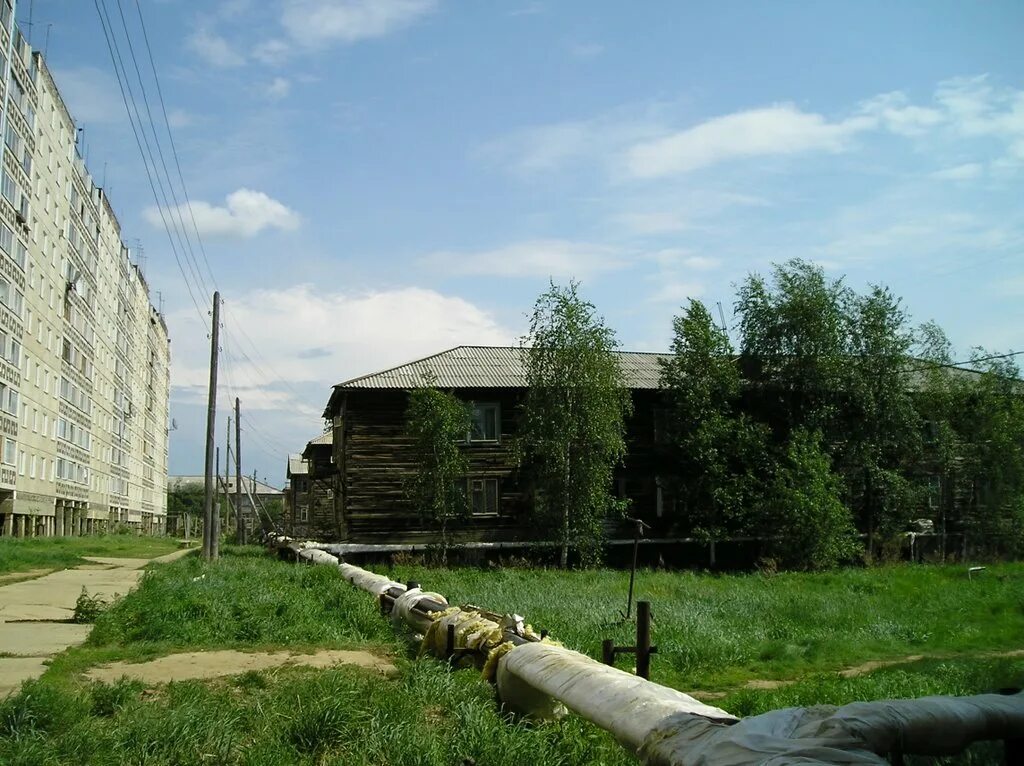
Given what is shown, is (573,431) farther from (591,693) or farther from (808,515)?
(591,693)

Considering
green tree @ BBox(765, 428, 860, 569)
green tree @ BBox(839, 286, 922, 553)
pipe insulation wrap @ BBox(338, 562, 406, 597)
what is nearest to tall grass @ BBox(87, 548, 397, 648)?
pipe insulation wrap @ BBox(338, 562, 406, 597)

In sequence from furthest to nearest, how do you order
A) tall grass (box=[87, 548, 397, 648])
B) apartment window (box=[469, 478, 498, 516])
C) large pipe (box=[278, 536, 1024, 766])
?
apartment window (box=[469, 478, 498, 516])
tall grass (box=[87, 548, 397, 648])
large pipe (box=[278, 536, 1024, 766])

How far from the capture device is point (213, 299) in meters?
29.9

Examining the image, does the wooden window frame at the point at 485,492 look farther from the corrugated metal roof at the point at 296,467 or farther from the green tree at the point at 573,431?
the corrugated metal roof at the point at 296,467

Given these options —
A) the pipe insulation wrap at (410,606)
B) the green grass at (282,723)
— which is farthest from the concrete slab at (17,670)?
the pipe insulation wrap at (410,606)

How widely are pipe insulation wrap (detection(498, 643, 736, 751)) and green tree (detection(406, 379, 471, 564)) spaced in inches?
901

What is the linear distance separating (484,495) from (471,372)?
179 inches

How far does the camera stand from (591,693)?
589 cm

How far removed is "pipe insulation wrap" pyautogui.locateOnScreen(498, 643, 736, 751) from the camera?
5.21 meters

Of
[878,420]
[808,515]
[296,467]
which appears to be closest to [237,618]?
[808,515]

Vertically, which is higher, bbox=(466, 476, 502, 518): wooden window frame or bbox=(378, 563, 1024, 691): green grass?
bbox=(466, 476, 502, 518): wooden window frame

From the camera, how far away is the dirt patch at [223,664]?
8742mm

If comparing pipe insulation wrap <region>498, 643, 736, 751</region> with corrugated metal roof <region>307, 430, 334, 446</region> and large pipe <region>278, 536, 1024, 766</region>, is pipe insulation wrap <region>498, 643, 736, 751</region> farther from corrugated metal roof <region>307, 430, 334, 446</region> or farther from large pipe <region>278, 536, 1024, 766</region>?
corrugated metal roof <region>307, 430, 334, 446</region>

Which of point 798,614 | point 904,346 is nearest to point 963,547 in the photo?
point 904,346
